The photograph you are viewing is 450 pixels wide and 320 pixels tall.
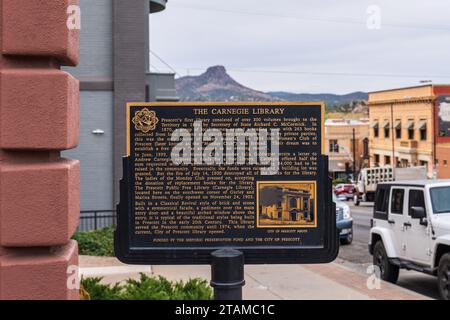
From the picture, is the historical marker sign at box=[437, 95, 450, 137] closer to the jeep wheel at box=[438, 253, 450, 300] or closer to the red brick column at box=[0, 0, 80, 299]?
the jeep wheel at box=[438, 253, 450, 300]

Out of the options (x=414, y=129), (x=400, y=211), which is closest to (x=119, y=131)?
(x=400, y=211)

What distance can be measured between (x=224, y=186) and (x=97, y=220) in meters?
13.3

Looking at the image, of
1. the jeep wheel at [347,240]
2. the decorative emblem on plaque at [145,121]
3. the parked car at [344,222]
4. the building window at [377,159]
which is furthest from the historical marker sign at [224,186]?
the building window at [377,159]

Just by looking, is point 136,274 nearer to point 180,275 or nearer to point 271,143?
point 180,275

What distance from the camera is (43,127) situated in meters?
5.17

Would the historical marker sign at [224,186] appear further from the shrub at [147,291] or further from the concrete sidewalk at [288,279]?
the concrete sidewalk at [288,279]

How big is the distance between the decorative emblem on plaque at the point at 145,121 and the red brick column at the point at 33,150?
1199mm

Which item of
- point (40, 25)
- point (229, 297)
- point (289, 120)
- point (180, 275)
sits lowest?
point (180, 275)

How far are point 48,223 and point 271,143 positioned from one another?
7.55 feet

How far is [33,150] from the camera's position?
5.22 metres

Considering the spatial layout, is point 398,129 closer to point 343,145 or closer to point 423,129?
point 423,129

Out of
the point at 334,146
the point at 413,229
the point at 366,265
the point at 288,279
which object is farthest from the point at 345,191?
the point at 288,279

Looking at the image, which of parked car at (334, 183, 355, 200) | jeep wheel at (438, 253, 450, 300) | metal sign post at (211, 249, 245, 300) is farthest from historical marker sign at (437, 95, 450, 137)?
metal sign post at (211, 249, 245, 300)

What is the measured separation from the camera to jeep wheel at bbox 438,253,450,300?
35.4 ft
